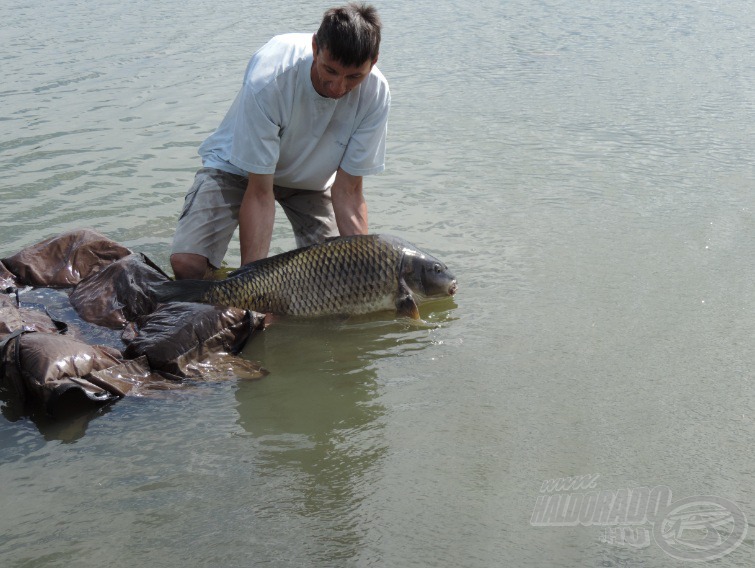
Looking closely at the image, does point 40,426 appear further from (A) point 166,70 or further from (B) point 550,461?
(A) point 166,70

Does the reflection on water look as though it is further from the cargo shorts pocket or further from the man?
the cargo shorts pocket

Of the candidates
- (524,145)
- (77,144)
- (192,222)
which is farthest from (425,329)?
(77,144)

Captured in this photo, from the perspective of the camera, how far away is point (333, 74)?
4.80m

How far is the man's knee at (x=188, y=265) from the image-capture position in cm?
560

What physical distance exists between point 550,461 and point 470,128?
5.04 metres

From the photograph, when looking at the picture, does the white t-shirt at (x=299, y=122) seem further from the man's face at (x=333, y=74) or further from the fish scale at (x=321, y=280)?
the fish scale at (x=321, y=280)

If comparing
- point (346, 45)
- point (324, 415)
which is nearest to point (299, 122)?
point (346, 45)

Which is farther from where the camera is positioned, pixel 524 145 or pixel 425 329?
pixel 524 145

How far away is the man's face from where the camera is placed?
185 inches

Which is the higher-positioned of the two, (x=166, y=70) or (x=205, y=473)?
(x=166, y=70)

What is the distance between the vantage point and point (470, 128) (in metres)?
8.22

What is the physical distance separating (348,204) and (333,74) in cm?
89

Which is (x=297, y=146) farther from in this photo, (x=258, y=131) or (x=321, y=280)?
(x=321, y=280)

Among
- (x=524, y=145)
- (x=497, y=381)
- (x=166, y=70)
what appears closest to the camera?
(x=497, y=381)
